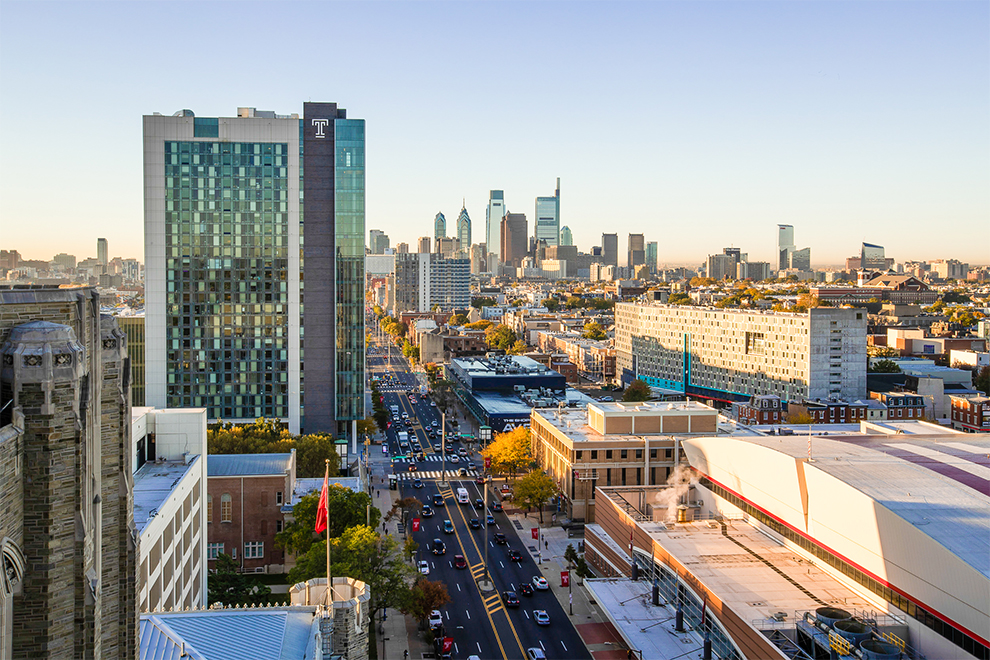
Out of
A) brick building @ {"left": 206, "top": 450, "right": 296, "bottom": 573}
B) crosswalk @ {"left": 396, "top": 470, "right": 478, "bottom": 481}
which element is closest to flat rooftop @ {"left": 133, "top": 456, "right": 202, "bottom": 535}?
brick building @ {"left": 206, "top": 450, "right": 296, "bottom": 573}

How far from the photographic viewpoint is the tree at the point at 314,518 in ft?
177

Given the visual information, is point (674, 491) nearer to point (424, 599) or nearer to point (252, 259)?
point (424, 599)

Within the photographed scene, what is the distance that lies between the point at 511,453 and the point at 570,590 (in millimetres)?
28480

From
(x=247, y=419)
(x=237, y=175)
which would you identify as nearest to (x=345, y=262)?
(x=237, y=175)

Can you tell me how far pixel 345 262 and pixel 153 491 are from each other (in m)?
52.1

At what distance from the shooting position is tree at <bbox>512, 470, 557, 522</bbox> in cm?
7231

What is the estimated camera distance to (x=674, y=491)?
204 feet

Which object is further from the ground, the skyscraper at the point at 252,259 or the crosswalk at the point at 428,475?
the skyscraper at the point at 252,259

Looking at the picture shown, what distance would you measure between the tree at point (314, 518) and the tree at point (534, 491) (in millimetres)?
19506

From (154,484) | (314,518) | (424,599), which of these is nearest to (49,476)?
(154,484)

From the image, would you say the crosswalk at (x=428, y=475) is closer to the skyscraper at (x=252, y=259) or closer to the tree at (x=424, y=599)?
the skyscraper at (x=252, y=259)

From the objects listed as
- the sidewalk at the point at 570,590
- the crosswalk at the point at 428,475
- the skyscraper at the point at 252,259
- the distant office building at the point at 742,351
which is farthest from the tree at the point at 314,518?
the distant office building at the point at 742,351

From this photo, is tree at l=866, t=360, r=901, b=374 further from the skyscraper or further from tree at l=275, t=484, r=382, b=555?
tree at l=275, t=484, r=382, b=555

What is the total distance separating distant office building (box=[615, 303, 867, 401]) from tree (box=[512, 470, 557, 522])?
61520mm
